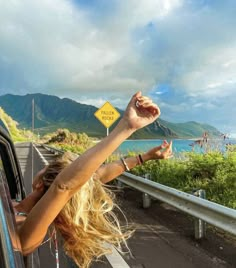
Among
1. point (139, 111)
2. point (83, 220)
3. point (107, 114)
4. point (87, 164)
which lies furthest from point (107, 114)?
point (87, 164)

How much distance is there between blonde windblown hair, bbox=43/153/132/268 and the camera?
82.6 inches

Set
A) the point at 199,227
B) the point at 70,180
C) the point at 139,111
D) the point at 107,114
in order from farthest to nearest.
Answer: the point at 107,114, the point at 199,227, the point at 139,111, the point at 70,180

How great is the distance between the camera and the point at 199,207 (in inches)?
213

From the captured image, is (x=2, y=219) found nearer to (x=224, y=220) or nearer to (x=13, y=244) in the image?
(x=13, y=244)

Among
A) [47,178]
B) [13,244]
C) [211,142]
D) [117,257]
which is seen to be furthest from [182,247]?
[211,142]

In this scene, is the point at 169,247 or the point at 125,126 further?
the point at 169,247

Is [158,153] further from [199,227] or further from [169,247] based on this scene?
[199,227]

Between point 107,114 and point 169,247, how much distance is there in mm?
11685

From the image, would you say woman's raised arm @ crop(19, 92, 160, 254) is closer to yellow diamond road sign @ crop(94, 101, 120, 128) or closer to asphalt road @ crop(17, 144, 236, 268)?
asphalt road @ crop(17, 144, 236, 268)

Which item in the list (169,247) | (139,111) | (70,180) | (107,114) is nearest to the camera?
(70,180)

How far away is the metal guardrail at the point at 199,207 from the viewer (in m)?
4.64

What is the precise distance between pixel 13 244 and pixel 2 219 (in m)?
0.14

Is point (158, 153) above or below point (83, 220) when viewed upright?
above

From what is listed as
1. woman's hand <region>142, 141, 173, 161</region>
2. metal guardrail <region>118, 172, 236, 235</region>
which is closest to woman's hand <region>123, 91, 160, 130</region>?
woman's hand <region>142, 141, 173, 161</region>
